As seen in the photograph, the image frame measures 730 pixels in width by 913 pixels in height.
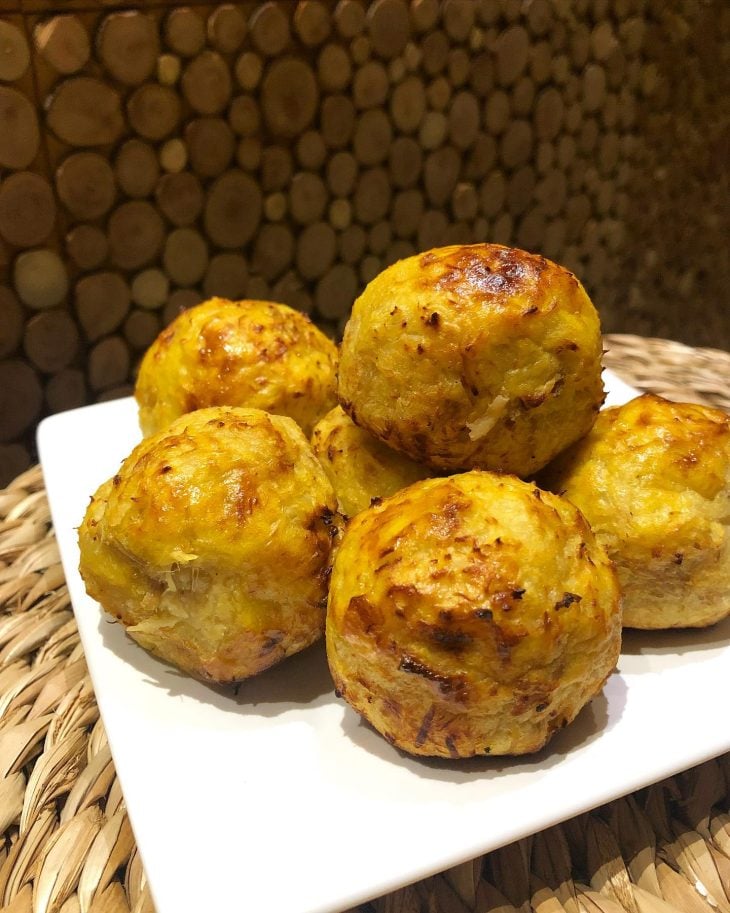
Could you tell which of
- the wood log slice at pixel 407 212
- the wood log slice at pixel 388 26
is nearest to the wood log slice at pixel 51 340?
the wood log slice at pixel 407 212

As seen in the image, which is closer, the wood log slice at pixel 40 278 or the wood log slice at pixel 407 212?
the wood log slice at pixel 40 278

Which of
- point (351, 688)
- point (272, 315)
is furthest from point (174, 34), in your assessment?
point (351, 688)

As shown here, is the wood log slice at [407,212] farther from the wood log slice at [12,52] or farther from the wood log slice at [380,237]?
A: the wood log slice at [12,52]

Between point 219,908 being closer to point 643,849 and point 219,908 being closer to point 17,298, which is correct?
point 643,849

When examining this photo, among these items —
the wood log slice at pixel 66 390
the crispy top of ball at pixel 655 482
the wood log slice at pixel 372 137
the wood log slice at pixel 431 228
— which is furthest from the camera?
the wood log slice at pixel 431 228

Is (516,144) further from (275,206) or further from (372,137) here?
(275,206)

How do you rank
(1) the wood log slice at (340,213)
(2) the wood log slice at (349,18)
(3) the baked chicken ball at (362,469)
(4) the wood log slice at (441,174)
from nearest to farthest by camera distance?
(3) the baked chicken ball at (362,469) → (2) the wood log slice at (349,18) → (1) the wood log slice at (340,213) → (4) the wood log slice at (441,174)

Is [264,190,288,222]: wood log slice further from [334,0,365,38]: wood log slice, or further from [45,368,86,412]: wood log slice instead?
[45,368,86,412]: wood log slice

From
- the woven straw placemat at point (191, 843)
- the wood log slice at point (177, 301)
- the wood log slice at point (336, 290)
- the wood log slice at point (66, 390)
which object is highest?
the wood log slice at point (177, 301)
